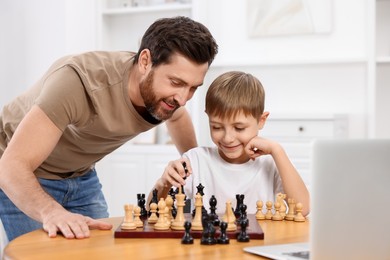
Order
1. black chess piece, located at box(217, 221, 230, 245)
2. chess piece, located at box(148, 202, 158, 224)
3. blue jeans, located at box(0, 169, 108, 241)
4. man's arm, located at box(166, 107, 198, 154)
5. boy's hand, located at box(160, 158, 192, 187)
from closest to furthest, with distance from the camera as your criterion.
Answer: black chess piece, located at box(217, 221, 230, 245) → chess piece, located at box(148, 202, 158, 224) → boy's hand, located at box(160, 158, 192, 187) → blue jeans, located at box(0, 169, 108, 241) → man's arm, located at box(166, 107, 198, 154)

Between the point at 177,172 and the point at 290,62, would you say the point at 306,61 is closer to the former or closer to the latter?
the point at 290,62

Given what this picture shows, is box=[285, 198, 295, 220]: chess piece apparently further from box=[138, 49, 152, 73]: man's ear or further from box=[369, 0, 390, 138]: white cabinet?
box=[369, 0, 390, 138]: white cabinet

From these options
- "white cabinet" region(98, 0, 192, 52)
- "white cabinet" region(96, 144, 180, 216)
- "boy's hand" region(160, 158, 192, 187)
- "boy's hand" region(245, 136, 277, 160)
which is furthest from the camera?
"white cabinet" region(98, 0, 192, 52)

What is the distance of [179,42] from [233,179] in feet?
1.69

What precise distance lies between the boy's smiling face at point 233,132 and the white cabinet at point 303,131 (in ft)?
6.82

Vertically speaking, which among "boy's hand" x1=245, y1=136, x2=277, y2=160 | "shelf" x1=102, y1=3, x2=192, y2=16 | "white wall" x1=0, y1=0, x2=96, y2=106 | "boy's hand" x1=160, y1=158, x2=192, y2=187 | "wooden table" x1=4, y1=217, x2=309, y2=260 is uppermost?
"shelf" x1=102, y1=3, x2=192, y2=16

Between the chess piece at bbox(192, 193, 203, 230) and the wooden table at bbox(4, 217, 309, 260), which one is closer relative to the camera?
the wooden table at bbox(4, 217, 309, 260)

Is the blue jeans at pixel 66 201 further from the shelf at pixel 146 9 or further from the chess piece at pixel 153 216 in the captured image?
the shelf at pixel 146 9

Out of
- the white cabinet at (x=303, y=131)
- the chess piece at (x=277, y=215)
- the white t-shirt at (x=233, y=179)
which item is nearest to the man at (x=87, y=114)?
the white t-shirt at (x=233, y=179)

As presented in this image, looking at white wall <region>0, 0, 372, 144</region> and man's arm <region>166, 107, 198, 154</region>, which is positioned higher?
white wall <region>0, 0, 372, 144</region>

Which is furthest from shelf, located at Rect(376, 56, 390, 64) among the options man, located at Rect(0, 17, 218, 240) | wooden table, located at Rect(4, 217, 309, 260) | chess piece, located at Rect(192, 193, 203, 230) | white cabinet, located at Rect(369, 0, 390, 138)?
chess piece, located at Rect(192, 193, 203, 230)

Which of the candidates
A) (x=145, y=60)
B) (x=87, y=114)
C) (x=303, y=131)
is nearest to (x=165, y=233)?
(x=87, y=114)

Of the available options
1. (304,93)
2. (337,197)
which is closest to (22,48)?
(304,93)

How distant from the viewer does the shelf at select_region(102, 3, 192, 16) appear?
14.7 feet
